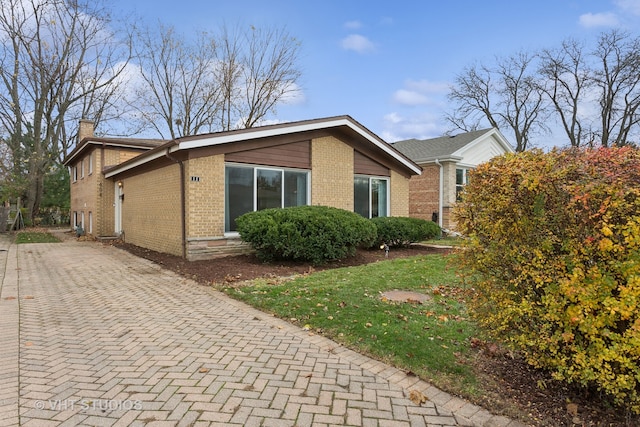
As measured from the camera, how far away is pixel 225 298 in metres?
5.94

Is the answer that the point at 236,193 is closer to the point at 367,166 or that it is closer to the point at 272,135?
the point at 272,135

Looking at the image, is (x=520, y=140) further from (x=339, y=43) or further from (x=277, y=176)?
(x=277, y=176)

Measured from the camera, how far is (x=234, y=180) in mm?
10039

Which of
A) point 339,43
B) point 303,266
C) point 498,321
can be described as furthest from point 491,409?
point 339,43

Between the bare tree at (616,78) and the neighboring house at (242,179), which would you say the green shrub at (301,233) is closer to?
the neighboring house at (242,179)

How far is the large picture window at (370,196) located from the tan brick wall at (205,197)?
16.3 ft

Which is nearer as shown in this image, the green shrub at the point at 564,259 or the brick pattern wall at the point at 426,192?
the green shrub at the point at 564,259

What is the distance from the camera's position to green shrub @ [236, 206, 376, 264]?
334 inches

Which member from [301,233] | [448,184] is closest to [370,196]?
[301,233]

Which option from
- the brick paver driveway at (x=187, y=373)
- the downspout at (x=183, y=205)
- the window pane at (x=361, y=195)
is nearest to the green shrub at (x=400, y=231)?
the window pane at (x=361, y=195)

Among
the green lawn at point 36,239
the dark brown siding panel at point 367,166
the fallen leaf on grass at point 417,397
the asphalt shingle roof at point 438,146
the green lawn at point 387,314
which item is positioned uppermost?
the asphalt shingle roof at point 438,146

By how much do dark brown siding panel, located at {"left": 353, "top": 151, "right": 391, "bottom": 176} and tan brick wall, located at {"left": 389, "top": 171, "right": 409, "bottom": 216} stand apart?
482 mm

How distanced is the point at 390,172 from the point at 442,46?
14.9 ft

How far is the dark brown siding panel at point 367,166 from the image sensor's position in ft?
42.2
